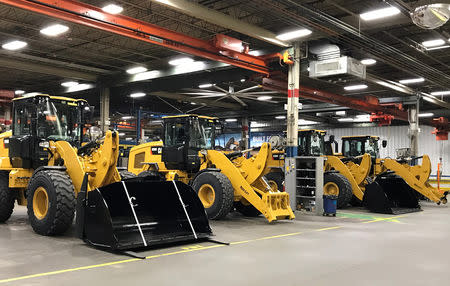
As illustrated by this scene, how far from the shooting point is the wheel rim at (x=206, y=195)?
35.5ft

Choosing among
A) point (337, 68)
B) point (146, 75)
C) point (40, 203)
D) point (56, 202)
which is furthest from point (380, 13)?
point (146, 75)

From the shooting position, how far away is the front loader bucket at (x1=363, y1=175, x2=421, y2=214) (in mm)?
13406

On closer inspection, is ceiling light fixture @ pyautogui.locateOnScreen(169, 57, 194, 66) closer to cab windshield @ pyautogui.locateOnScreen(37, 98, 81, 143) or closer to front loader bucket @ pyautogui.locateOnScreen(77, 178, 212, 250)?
cab windshield @ pyautogui.locateOnScreen(37, 98, 81, 143)

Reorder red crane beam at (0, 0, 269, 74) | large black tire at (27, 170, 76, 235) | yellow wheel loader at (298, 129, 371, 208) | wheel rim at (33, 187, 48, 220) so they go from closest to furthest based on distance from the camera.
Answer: large black tire at (27, 170, 76, 235) → wheel rim at (33, 187, 48, 220) → red crane beam at (0, 0, 269, 74) → yellow wheel loader at (298, 129, 371, 208)

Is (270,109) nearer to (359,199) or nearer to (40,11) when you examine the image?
(359,199)

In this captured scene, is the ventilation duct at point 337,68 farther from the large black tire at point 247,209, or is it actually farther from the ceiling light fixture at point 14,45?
the ceiling light fixture at point 14,45

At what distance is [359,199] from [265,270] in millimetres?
10111

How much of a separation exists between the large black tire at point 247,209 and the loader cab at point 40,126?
447 cm

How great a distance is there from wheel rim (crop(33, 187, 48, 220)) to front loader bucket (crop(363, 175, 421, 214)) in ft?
30.3

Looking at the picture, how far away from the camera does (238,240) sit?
815 centimetres

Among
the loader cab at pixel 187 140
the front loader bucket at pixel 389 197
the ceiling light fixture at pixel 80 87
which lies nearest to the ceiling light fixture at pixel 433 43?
the front loader bucket at pixel 389 197

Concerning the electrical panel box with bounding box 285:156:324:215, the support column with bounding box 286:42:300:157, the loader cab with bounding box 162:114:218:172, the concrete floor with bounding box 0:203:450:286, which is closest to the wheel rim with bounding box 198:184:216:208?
the loader cab with bounding box 162:114:218:172

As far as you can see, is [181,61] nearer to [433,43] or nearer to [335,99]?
[335,99]

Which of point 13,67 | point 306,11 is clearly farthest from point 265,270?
point 13,67
